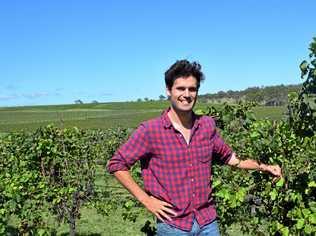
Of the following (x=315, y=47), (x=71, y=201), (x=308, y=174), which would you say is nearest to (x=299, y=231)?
(x=308, y=174)

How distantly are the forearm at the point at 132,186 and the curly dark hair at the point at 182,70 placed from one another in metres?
0.65

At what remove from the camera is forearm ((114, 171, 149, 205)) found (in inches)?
139

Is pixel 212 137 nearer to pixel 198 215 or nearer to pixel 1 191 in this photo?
pixel 198 215

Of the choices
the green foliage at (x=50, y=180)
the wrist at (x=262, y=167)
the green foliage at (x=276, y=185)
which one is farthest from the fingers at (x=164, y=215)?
the green foliage at (x=50, y=180)

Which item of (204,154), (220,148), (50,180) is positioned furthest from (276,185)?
(50,180)

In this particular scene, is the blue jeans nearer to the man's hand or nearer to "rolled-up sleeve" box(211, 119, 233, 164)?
the man's hand

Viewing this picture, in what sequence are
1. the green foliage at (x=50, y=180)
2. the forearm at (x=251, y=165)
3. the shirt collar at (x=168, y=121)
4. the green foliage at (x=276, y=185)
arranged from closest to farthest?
1. the shirt collar at (x=168, y=121)
2. the green foliage at (x=276, y=185)
3. the forearm at (x=251, y=165)
4. the green foliage at (x=50, y=180)

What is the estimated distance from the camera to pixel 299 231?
390cm

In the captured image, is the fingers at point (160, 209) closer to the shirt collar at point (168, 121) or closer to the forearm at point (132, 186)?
the forearm at point (132, 186)

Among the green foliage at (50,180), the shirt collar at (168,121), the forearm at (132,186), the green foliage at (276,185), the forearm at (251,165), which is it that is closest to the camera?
the forearm at (132,186)

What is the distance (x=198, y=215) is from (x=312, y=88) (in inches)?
53.0

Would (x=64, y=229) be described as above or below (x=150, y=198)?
below

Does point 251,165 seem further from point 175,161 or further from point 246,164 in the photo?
point 175,161

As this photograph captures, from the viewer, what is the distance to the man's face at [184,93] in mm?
3619
